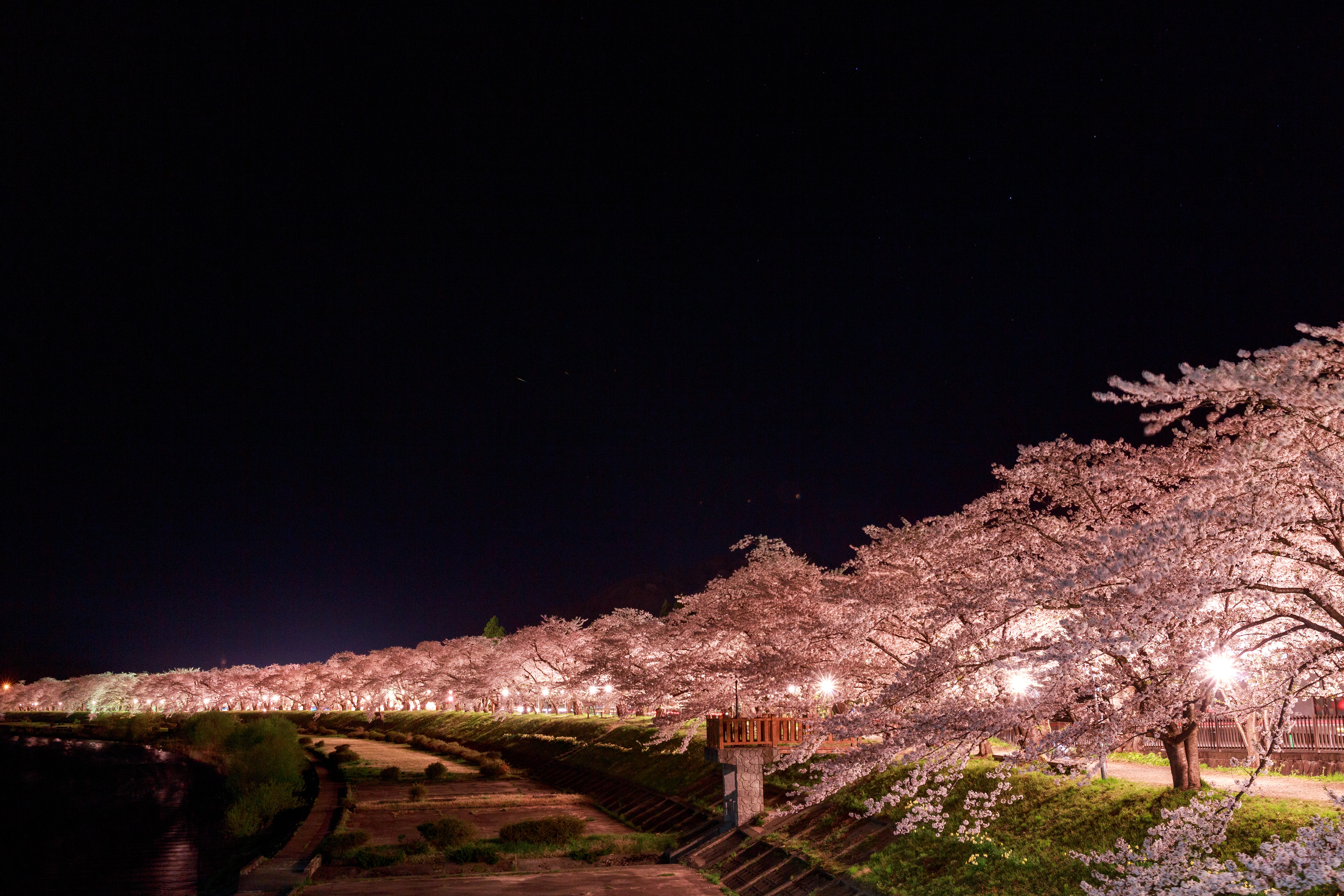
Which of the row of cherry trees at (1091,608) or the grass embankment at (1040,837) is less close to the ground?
the row of cherry trees at (1091,608)

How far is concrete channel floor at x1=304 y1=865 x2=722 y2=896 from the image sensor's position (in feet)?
84.7

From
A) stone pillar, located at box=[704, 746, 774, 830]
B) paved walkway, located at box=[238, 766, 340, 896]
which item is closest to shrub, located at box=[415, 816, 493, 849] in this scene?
paved walkway, located at box=[238, 766, 340, 896]

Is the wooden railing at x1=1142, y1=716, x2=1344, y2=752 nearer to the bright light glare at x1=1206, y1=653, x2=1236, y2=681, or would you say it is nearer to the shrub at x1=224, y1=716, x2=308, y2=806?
the bright light glare at x1=1206, y1=653, x2=1236, y2=681

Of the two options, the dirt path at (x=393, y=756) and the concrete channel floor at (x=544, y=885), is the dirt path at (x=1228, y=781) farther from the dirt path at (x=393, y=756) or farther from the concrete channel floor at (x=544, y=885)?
the dirt path at (x=393, y=756)

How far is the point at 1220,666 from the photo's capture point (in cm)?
1052

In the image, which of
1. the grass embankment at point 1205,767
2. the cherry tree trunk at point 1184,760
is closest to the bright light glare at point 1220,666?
the cherry tree trunk at point 1184,760

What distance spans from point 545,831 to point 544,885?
524cm

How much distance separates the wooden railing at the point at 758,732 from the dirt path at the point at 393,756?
106ft

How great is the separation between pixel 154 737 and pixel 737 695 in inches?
3427

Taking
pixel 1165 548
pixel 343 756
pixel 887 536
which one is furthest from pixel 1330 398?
pixel 343 756

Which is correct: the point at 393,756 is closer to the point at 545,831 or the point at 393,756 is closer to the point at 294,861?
the point at 294,861

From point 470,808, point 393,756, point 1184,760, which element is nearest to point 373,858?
point 470,808

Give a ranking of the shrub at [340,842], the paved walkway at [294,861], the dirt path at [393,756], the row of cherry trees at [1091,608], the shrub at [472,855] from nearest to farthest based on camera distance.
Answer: the row of cherry trees at [1091,608] → the paved walkway at [294,861] → the shrub at [472,855] → the shrub at [340,842] → the dirt path at [393,756]

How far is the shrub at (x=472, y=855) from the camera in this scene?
1166 inches
